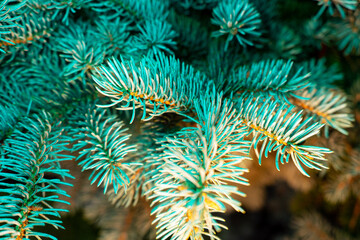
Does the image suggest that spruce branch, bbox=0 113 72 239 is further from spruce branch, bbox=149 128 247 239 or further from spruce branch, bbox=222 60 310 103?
spruce branch, bbox=222 60 310 103

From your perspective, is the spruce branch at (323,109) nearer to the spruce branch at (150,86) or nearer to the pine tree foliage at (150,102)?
the pine tree foliage at (150,102)

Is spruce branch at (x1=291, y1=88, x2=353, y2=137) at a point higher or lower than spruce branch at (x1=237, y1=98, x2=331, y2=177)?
higher

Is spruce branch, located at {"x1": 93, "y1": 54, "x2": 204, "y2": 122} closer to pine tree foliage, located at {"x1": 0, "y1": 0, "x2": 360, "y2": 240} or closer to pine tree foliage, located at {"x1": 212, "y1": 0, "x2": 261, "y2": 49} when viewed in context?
pine tree foliage, located at {"x1": 0, "y1": 0, "x2": 360, "y2": 240}

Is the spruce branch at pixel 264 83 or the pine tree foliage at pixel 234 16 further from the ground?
the pine tree foliage at pixel 234 16

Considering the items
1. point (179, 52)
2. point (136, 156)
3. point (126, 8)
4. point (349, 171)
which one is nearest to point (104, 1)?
point (126, 8)

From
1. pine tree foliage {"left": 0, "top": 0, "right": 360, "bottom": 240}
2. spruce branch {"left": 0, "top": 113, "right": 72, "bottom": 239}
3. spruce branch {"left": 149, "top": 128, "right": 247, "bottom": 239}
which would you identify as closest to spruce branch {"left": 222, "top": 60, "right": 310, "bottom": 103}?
pine tree foliage {"left": 0, "top": 0, "right": 360, "bottom": 240}

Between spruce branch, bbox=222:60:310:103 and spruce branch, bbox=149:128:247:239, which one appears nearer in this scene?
spruce branch, bbox=149:128:247:239

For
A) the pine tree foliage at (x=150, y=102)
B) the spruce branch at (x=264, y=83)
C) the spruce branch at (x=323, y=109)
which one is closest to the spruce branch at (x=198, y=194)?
the pine tree foliage at (x=150, y=102)

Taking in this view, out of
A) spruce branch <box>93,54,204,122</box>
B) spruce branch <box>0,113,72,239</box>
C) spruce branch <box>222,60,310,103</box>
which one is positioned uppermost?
spruce branch <box>222,60,310,103</box>

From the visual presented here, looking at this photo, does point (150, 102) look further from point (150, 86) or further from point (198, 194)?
point (198, 194)
